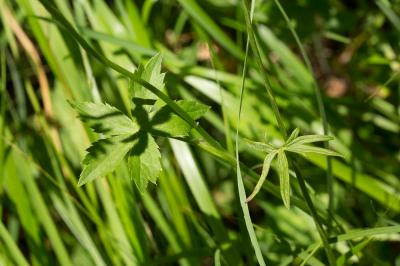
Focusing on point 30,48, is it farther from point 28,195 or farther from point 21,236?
point 21,236

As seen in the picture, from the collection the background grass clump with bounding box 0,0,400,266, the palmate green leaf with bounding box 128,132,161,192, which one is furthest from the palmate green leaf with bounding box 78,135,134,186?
the background grass clump with bounding box 0,0,400,266

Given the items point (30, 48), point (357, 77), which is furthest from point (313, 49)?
point (30, 48)

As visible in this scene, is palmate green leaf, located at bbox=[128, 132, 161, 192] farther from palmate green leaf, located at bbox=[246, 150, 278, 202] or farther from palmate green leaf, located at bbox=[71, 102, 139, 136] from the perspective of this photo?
palmate green leaf, located at bbox=[246, 150, 278, 202]

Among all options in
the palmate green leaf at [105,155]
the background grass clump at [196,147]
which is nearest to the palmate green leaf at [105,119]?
the palmate green leaf at [105,155]

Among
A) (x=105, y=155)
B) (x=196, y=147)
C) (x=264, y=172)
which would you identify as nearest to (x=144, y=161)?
(x=105, y=155)

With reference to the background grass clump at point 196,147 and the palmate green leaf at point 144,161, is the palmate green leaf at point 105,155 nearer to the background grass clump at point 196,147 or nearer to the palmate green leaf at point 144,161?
the palmate green leaf at point 144,161
